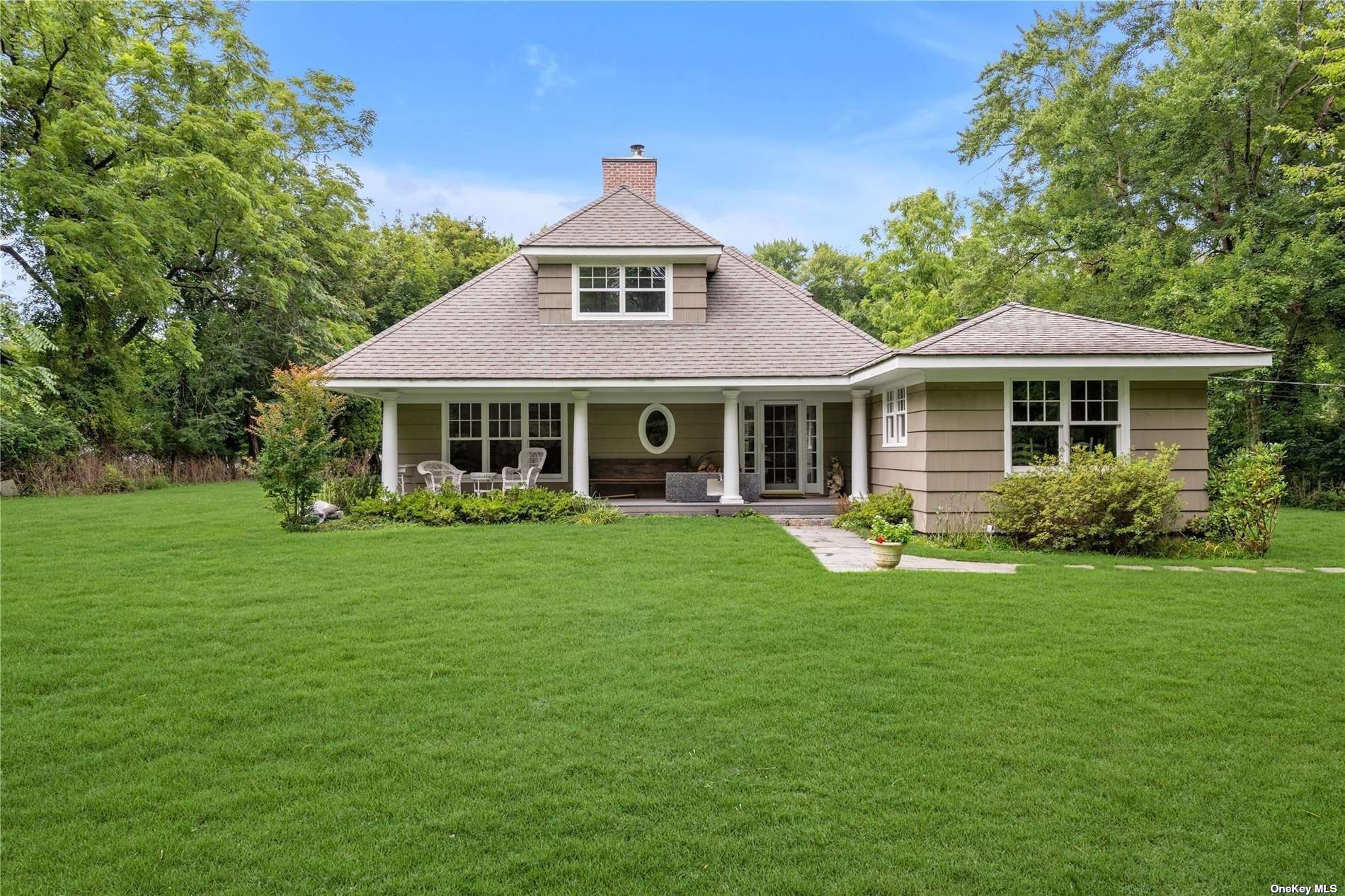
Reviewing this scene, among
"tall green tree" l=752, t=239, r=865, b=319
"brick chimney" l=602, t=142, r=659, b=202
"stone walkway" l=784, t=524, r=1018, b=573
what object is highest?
"tall green tree" l=752, t=239, r=865, b=319

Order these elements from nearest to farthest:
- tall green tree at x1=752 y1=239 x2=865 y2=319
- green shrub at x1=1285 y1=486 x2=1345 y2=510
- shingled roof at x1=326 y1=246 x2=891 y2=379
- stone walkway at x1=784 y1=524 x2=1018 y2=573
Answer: stone walkway at x1=784 y1=524 x2=1018 y2=573, shingled roof at x1=326 y1=246 x2=891 y2=379, green shrub at x1=1285 y1=486 x2=1345 y2=510, tall green tree at x1=752 y1=239 x2=865 y2=319

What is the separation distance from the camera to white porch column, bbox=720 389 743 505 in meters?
14.4

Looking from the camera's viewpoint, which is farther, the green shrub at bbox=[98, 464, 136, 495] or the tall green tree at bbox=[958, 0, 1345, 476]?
the green shrub at bbox=[98, 464, 136, 495]

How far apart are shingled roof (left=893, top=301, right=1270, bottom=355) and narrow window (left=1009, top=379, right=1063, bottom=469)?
689mm

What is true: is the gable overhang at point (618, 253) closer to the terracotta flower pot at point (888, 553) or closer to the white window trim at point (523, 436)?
the white window trim at point (523, 436)

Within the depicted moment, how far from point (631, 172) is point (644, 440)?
6.95 meters

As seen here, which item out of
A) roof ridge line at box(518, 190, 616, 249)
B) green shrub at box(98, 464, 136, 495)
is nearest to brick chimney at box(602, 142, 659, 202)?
roof ridge line at box(518, 190, 616, 249)

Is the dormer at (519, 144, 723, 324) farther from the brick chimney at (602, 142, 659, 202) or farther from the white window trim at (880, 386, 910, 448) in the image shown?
the white window trim at (880, 386, 910, 448)

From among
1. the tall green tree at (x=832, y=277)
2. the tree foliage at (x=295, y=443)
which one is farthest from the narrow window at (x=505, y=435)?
the tall green tree at (x=832, y=277)

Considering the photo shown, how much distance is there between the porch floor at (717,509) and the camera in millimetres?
14227

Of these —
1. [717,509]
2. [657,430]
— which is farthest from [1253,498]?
[657,430]

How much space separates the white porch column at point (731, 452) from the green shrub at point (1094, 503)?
483 centimetres

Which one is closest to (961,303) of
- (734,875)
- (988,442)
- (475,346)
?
(988,442)

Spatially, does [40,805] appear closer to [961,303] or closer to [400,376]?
[400,376]
